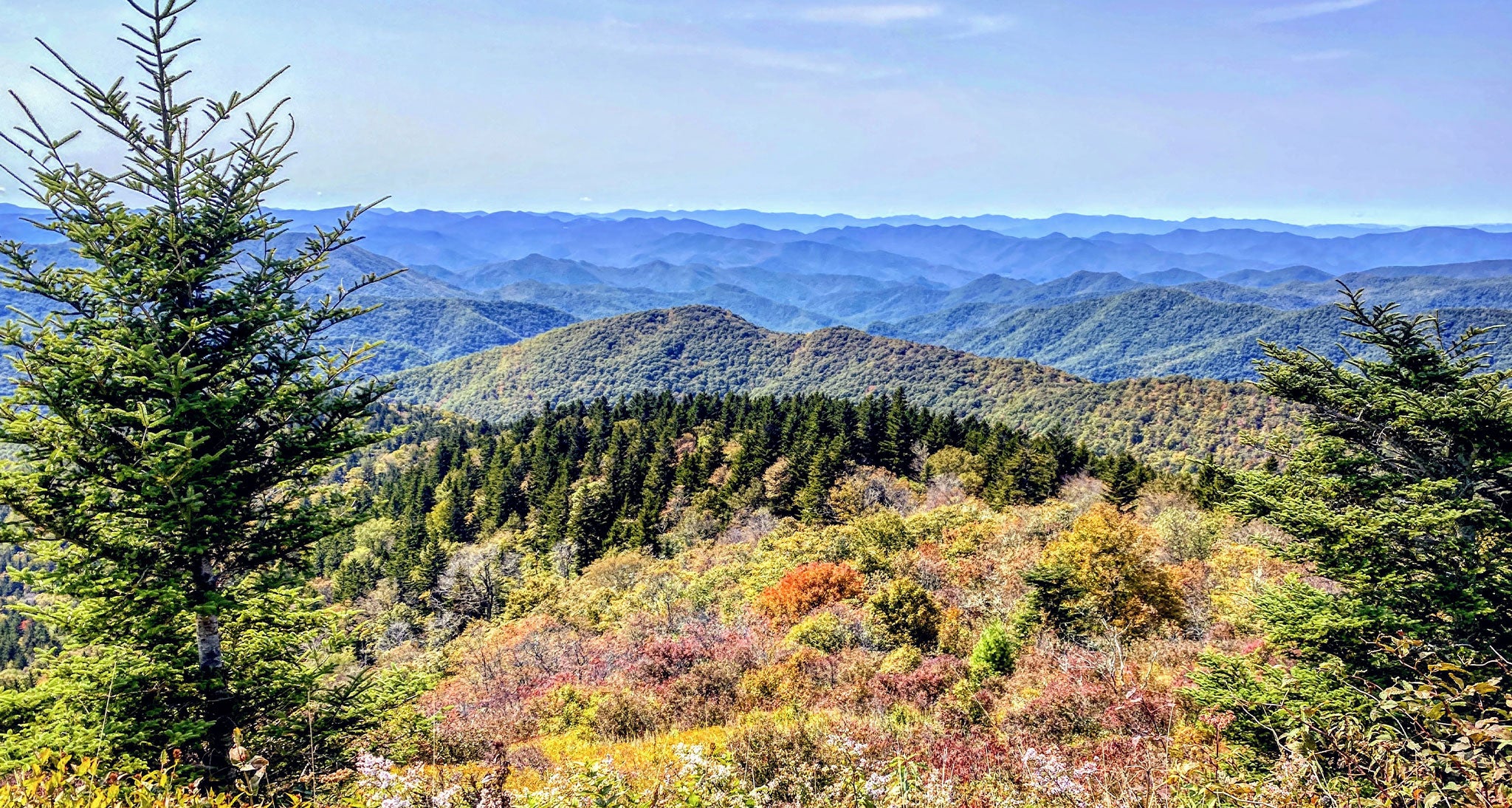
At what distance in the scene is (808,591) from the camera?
22.4m

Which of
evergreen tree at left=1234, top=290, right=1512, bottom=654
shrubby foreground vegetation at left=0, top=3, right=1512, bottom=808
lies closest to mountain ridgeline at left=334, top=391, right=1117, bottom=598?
shrubby foreground vegetation at left=0, top=3, right=1512, bottom=808

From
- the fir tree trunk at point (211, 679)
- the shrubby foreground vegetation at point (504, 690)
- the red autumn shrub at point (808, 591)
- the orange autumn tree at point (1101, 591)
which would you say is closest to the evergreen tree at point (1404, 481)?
the shrubby foreground vegetation at point (504, 690)

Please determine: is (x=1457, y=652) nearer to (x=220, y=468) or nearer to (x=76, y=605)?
(x=220, y=468)

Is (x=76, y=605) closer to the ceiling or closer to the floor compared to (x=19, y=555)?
closer to the ceiling

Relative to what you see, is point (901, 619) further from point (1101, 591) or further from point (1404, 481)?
point (1404, 481)

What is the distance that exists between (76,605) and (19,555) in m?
148

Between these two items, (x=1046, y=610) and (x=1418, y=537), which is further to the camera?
(x=1046, y=610)

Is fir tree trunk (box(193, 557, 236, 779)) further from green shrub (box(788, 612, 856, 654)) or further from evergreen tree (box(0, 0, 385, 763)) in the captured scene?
green shrub (box(788, 612, 856, 654))

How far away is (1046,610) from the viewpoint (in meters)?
18.6

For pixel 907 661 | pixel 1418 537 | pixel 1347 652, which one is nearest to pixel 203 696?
pixel 907 661

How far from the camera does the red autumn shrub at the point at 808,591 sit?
21891 mm

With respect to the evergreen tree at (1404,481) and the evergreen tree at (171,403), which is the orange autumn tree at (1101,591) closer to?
the evergreen tree at (1404,481)

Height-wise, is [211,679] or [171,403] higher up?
[171,403]

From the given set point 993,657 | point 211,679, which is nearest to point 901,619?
point 993,657
